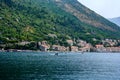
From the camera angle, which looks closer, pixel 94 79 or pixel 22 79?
pixel 22 79

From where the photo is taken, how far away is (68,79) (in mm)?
117438

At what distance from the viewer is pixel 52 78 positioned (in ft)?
387

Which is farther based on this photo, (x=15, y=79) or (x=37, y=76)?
(x=37, y=76)

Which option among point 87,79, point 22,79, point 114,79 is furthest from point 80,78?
point 22,79

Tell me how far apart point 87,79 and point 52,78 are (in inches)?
451

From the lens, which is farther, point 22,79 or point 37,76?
point 37,76

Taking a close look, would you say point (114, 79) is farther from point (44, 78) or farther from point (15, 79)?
point (15, 79)

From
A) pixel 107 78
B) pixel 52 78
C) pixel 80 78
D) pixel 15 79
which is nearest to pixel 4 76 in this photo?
pixel 15 79

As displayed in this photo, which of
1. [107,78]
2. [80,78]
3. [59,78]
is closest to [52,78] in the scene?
[59,78]

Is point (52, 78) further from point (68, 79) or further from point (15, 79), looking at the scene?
point (15, 79)

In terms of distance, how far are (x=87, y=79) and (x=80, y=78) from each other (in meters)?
3.20

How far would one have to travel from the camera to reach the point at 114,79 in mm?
121312

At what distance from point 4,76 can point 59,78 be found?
58.2 ft

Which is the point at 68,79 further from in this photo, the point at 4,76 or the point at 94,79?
the point at 4,76
